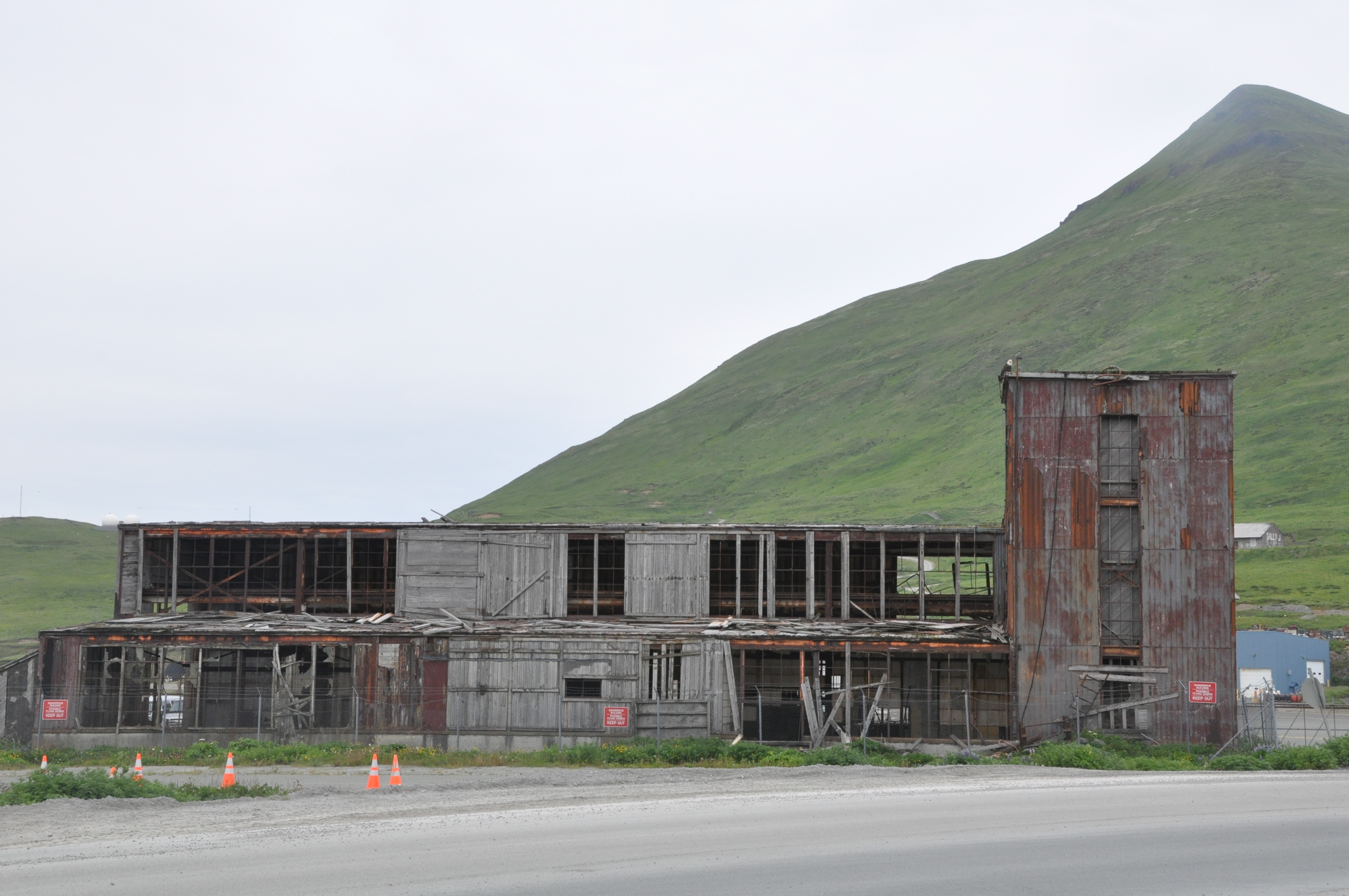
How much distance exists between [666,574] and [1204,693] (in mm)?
18763

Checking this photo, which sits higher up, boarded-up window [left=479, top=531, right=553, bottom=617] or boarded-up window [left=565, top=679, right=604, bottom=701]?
boarded-up window [left=479, top=531, right=553, bottom=617]

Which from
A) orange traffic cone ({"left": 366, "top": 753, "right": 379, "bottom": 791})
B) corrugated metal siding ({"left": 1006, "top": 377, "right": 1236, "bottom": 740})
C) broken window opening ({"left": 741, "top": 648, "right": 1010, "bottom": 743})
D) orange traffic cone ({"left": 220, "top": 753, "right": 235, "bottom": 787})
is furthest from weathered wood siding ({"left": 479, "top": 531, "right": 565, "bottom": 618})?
orange traffic cone ({"left": 366, "top": 753, "right": 379, "bottom": 791})

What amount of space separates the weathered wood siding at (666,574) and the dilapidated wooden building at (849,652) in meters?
0.42

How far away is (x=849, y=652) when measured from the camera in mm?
36469

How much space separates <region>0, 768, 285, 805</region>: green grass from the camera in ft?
78.4

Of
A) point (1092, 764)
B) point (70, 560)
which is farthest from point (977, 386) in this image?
point (1092, 764)

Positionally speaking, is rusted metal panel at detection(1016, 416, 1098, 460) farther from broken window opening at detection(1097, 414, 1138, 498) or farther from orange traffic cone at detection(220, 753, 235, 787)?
orange traffic cone at detection(220, 753, 235, 787)

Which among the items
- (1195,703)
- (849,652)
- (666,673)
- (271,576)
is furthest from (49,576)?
(1195,703)

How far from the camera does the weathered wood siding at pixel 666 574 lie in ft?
142

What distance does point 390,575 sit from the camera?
52.2 m

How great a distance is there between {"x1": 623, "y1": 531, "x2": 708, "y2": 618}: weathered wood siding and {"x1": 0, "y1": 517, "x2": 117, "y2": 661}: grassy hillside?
265 feet

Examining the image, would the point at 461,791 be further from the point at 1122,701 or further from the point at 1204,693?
the point at 1204,693

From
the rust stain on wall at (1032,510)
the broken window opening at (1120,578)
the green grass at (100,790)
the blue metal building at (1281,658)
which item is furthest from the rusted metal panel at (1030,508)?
the blue metal building at (1281,658)

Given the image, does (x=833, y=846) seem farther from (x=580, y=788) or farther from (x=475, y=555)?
(x=475, y=555)
